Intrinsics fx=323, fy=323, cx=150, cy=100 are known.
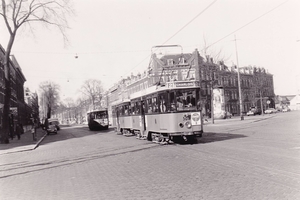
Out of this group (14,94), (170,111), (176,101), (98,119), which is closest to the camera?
(170,111)

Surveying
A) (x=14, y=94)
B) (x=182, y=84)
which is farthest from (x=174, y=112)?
(x=14, y=94)

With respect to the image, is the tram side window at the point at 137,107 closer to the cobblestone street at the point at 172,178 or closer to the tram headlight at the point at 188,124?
the tram headlight at the point at 188,124

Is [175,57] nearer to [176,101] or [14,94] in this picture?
[14,94]

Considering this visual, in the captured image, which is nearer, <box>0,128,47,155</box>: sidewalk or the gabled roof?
<box>0,128,47,155</box>: sidewalk

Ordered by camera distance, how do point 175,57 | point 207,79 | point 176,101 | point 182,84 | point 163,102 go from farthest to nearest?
1. point 175,57
2. point 207,79
3. point 163,102
4. point 182,84
5. point 176,101

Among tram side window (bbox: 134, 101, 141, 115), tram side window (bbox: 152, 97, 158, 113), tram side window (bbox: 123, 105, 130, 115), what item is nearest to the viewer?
tram side window (bbox: 152, 97, 158, 113)

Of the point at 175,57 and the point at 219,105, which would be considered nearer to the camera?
the point at 219,105

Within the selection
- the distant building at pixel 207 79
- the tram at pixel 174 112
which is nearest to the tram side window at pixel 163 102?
the tram at pixel 174 112

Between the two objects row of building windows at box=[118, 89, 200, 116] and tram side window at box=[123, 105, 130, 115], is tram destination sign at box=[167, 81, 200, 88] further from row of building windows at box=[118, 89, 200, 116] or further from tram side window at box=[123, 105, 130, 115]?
tram side window at box=[123, 105, 130, 115]

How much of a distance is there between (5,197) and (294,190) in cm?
615

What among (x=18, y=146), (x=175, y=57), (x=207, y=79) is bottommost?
(x=18, y=146)

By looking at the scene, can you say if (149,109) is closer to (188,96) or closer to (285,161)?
(188,96)

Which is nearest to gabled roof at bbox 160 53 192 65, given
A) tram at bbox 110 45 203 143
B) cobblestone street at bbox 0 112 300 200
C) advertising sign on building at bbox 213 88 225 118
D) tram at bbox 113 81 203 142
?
advertising sign on building at bbox 213 88 225 118

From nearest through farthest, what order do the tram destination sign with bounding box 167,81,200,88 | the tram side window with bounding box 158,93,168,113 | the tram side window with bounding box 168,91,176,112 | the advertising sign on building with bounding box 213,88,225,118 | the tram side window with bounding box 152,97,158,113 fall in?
the tram side window with bounding box 168,91,176,112, the tram destination sign with bounding box 167,81,200,88, the tram side window with bounding box 158,93,168,113, the tram side window with bounding box 152,97,158,113, the advertising sign on building with bounding box 213,88,225,118
